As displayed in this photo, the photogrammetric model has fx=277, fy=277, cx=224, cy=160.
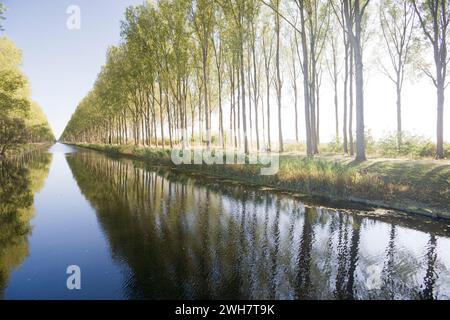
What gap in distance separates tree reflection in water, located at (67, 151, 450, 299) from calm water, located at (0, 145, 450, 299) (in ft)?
0.08

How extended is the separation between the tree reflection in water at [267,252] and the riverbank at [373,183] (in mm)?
2234

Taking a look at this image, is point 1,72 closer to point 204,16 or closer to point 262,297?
point 204,16

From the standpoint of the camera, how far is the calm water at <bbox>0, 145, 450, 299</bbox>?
5340mm

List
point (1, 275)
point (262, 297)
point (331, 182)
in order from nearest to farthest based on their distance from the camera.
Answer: point (262, 297)
point (1, 275)
point (331, 182)

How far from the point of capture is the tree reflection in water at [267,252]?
533 cm

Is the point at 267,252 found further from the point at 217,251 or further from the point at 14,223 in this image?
the point at 14,223

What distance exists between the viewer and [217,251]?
7.14 metres

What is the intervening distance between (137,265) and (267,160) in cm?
1506

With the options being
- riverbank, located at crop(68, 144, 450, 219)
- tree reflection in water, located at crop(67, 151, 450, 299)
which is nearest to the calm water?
tree reflection in water, located at crop(67, 151, 450, 299)

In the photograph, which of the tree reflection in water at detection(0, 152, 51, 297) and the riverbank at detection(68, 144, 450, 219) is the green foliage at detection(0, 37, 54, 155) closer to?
the tree reflection in water at detection(0, 152, 51, 297)

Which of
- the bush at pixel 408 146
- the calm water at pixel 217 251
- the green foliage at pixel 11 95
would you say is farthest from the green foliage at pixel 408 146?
the green foliage at pixel 11 95

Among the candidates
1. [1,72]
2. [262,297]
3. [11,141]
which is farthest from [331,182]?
[11,141]

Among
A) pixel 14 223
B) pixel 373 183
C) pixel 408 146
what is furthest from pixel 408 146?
pixel 14 223

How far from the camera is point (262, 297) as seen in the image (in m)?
5.00
